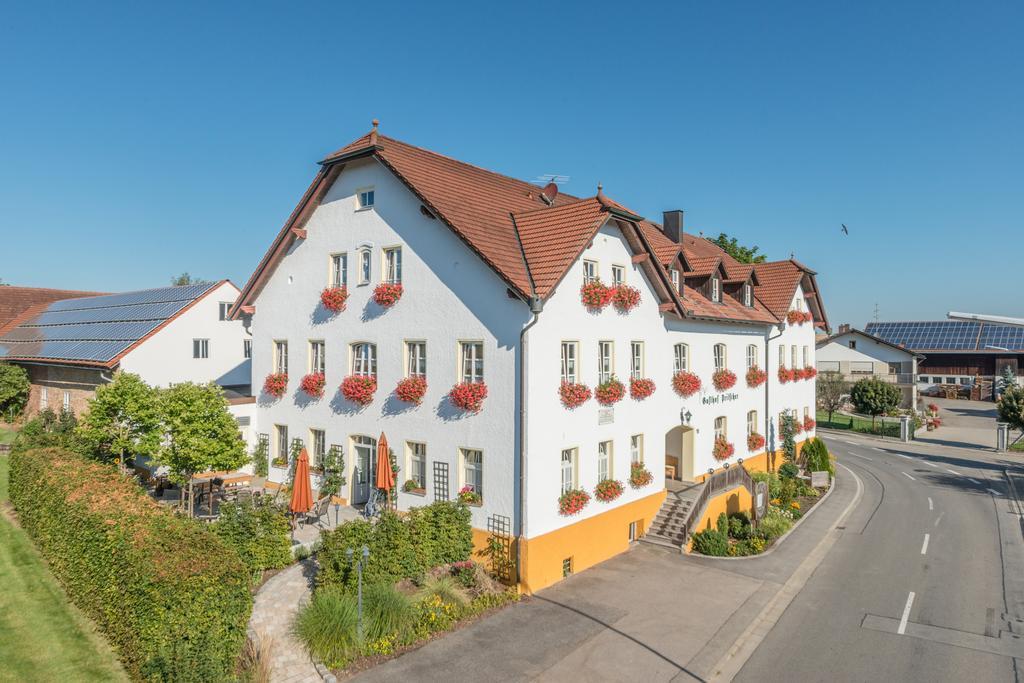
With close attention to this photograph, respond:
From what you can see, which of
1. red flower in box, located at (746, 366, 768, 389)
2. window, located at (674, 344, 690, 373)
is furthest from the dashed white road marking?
red flower in box, located at (746, 366, 768, 389)

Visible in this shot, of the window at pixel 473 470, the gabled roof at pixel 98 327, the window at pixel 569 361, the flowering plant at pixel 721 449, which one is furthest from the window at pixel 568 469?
the gabled roof at pixel 98 327

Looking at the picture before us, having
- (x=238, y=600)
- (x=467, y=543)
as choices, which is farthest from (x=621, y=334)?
(x=238, y=600)

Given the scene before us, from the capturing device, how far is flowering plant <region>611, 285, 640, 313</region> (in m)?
18.8

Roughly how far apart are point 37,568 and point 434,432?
10004mm

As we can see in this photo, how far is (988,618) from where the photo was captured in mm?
15383

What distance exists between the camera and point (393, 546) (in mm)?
14227

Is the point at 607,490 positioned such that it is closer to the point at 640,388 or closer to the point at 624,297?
the point at 640,388

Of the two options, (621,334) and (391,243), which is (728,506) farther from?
(391,243)

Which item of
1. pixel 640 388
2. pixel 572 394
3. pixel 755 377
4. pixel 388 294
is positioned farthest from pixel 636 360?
pixel 755 377

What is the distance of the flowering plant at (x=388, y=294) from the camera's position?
18.6 metres

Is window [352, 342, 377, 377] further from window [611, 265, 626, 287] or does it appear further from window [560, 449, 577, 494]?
window [611, 265, 626, 287]

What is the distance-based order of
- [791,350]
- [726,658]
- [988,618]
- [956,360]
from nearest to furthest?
[726,658] < [988,618] < [791,350] < [956,360]

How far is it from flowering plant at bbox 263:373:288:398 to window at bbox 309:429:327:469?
196 cm

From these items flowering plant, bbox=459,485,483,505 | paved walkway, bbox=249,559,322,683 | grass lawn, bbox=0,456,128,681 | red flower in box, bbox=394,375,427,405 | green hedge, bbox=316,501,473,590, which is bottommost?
paved walkway, bbox=249,559,322,683
